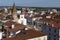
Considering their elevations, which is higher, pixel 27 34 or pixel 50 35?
pixel 27 34

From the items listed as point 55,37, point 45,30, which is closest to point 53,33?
point 55,37

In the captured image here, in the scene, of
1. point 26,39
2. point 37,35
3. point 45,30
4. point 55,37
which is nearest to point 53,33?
point 55,37

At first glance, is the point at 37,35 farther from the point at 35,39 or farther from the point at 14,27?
the point at 14,27

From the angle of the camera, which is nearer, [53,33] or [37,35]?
[37,35]

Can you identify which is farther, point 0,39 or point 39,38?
point 0,39

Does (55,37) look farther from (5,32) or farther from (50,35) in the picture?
(5,32)

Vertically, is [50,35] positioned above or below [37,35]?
below

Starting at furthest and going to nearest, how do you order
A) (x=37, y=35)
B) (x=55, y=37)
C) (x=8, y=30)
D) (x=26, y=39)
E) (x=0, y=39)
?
1. (x=8, y=30)
2. (x=55, y=37)
3. (x=0, y=39)
4. (x=37, y=35)
5. (x=26, y=39)

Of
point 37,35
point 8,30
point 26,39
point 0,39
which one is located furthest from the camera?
point 8,30

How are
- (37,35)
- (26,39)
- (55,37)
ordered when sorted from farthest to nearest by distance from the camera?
(55,37) < (37,35) < (26,39)
